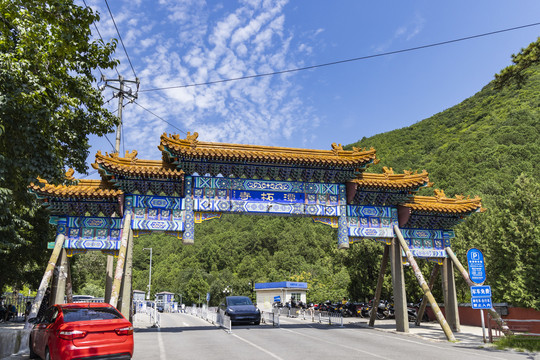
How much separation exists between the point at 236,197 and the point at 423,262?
18.5 m

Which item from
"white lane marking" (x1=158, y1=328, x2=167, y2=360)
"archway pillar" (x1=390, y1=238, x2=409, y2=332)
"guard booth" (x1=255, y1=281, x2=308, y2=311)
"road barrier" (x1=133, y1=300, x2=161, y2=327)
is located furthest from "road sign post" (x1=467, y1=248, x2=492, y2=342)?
"guard booth" (x1=255, y1=281, x2=308, y2=311)

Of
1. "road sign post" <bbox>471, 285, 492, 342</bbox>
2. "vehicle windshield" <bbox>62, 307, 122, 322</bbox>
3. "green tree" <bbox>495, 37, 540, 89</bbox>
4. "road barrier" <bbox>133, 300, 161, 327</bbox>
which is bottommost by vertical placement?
"road barrier" <bbox>133, 300, 161, 327</bbox>

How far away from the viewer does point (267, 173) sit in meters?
17.5

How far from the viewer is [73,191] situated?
1524 centimetres

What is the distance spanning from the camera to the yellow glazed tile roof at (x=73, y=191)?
49.1 ft

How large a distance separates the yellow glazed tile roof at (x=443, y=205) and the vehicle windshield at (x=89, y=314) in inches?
524

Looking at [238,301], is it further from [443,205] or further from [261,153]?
[443,205]

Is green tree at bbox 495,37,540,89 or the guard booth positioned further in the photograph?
the guard booth

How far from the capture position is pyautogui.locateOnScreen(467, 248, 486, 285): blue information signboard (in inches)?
534

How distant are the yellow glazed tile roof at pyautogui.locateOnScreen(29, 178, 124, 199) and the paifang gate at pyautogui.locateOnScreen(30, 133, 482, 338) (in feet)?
0.11

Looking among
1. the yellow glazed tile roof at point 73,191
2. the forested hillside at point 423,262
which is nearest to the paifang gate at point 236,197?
the yellow glazed tile roof at point 73,191

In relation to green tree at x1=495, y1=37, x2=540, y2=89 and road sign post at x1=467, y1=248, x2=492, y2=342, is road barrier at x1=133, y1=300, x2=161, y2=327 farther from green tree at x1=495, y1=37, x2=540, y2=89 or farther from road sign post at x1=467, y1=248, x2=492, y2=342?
green tree at x1=495, y1=37, x2=540, y2=89

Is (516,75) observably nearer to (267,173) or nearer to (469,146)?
(267,173)

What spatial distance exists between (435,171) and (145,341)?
7231cm
